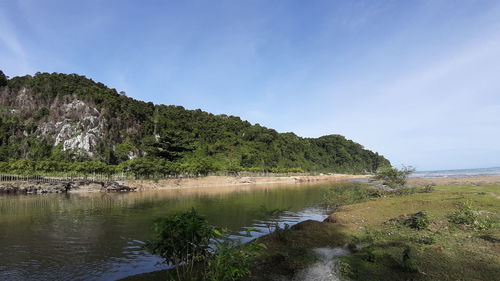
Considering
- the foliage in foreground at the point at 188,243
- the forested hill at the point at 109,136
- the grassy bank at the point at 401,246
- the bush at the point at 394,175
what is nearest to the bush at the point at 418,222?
the grassy bank at the point at 401,246

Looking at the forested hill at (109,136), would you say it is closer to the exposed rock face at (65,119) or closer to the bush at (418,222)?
the exposed rock face at (65,119)

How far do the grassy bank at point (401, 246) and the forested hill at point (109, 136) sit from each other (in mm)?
56119

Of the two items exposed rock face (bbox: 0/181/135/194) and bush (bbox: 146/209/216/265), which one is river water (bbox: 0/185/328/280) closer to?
bush (bbox: 146/209/216/265)

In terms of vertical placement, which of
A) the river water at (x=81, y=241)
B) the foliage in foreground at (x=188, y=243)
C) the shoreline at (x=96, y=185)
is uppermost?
the foliage in foreground at (x=188, y=243)

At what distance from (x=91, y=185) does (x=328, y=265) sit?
54.9 meters

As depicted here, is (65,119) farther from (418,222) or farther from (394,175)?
(418,222)

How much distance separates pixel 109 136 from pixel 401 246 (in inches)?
4472

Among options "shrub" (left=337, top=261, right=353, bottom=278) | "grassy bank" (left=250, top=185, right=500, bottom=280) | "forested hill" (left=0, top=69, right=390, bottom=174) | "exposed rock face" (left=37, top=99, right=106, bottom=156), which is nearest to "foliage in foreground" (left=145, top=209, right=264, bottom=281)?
"grassy bank" (left=250, top=185, right=500, bottom=280)

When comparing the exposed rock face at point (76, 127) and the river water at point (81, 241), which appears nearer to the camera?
the river water at point (81, 241)

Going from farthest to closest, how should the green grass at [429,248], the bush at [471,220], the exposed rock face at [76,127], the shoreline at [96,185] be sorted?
the exposed rock face at [76,127]
the shoreline at [96,185]
the bush at [471,220]
the green grass at [429,248]

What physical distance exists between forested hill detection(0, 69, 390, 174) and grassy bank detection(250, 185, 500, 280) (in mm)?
56119

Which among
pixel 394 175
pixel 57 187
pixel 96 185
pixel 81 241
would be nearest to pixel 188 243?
pixel 81 241

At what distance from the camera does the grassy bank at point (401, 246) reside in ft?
26.2

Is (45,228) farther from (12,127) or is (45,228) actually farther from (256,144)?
(256,144)
